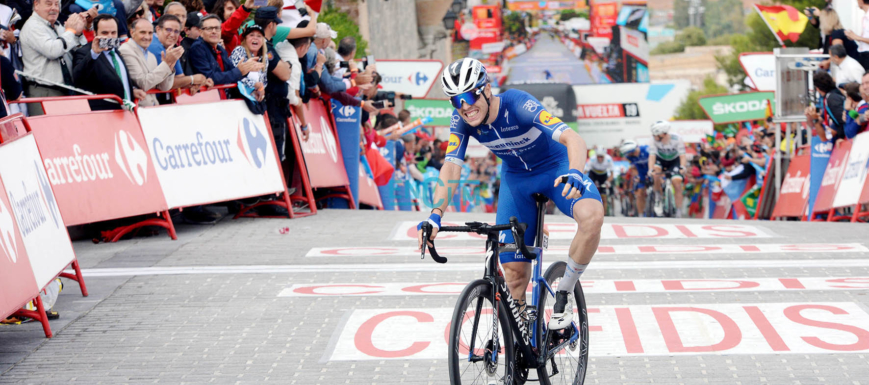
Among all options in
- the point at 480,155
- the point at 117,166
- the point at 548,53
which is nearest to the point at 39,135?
the point at 117,166

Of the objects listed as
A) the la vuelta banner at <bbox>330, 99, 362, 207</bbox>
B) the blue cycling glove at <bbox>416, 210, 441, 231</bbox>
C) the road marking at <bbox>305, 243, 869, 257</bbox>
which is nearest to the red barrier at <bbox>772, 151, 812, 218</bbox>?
the road marking at <bbox>305, 243, 869, 257</bbox>

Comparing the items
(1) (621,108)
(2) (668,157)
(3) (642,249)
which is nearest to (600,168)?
(2) (668,157)

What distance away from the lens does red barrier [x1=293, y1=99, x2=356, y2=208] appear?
1301cm

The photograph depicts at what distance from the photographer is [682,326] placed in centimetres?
660

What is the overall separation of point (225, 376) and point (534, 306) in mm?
1900

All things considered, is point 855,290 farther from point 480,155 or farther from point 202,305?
point 480,155

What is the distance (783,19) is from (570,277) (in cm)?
1518

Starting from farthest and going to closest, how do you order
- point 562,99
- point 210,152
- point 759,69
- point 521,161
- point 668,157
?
point 562,99
point 759,69
point 668,157
point 210,152
point 521,161

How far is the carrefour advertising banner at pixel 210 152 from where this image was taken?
1032 centimetres

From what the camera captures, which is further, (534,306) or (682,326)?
(682,326)

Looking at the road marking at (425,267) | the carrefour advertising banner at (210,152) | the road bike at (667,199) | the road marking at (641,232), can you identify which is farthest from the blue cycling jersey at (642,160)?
the road marking at (425,267)

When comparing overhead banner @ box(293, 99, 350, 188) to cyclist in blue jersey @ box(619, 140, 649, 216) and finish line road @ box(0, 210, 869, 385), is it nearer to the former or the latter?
finish line road @ box(0, 210, 869, 385)

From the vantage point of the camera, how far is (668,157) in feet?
61.7

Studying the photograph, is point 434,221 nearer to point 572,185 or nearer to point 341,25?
point 572,185
